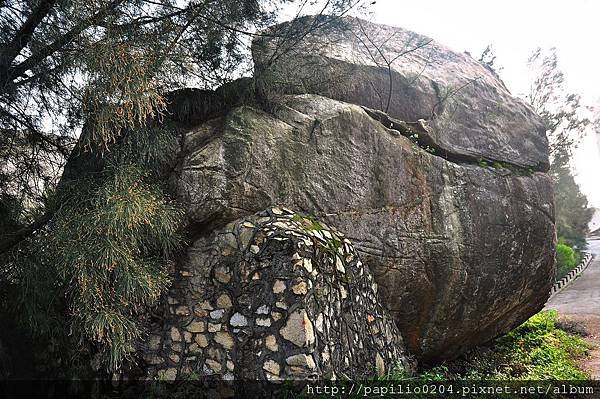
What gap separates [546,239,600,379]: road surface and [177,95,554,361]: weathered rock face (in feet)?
5.34

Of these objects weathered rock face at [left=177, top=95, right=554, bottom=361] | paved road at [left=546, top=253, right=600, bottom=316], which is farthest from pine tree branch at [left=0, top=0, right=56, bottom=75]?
paved road at [left=546, top=253, right=600, bottom=316]

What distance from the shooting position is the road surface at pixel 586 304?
7.10 metres

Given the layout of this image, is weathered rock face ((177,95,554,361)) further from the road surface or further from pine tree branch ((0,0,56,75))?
the road surface

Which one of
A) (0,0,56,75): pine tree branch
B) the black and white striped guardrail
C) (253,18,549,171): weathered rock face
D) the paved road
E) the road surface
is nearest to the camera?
(0,0,56,75): pine tree branch

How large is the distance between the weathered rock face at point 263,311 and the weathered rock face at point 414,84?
5.48 ft

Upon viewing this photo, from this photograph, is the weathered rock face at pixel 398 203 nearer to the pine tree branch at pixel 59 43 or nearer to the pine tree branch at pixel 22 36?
A: the pine tree branch at pixel 59 43

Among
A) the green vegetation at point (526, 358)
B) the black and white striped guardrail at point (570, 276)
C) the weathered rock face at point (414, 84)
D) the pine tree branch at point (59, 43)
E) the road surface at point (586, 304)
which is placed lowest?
the green vegetation at point (526, 358)

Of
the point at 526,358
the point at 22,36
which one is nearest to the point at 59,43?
the point at 22,36

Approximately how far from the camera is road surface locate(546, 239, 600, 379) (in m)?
7.10

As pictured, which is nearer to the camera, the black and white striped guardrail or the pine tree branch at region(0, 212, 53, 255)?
the pine tree branch at region(0, 212, 53, 255)

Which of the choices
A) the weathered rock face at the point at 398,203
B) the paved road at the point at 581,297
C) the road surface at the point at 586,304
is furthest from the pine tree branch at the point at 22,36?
the paved road at the point at 581,297

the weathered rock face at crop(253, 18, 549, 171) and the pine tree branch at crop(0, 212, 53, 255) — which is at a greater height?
the weathered rock face at crop(253, 18, 549, 171)

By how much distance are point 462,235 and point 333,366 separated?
242 cm

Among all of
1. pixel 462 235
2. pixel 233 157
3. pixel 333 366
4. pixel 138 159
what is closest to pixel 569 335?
pixel 462 235
